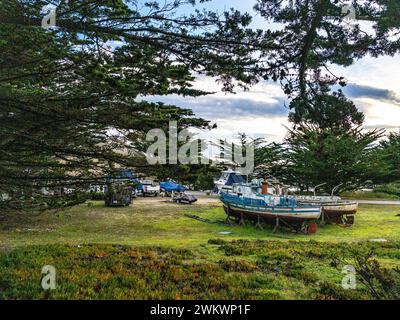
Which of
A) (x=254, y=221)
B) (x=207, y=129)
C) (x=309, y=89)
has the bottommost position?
(x=254, y=221)

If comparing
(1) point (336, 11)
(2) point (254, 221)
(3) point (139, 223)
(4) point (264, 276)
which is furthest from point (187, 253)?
(2) point (254, 221)

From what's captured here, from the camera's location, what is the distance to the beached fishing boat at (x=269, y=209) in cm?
1758

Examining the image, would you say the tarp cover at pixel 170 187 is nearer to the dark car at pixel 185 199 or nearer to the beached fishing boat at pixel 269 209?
the dark car at pixel 185 199

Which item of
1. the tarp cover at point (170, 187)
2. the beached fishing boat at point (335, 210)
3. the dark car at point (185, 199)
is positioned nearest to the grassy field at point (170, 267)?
the beached fishing boat at point (335, 210)

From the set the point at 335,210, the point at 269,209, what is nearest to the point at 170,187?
the point at 269,209

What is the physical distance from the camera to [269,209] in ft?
59.8

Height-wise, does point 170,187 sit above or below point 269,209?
above

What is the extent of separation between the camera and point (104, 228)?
16.5 metres

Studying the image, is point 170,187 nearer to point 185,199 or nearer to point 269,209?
point 185,199

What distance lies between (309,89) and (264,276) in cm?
397

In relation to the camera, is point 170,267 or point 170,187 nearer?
point 170,267

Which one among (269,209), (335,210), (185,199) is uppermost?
(269,209)
